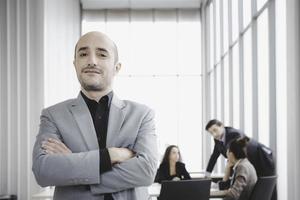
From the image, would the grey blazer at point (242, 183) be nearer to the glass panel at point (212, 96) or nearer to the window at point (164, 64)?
the glass panel at point (212, 96)

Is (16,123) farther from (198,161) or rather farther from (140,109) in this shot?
(198,161)

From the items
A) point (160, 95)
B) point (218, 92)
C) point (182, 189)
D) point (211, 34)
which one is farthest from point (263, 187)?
point (160, 95)

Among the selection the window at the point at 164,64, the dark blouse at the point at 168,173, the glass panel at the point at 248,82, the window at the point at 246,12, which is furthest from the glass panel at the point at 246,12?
the window at the point at 164,64

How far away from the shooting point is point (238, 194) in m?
4.30

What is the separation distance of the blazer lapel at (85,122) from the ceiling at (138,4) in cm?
1146

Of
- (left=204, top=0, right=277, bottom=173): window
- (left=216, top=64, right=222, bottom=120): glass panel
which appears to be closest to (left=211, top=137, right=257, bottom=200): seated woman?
(left=204, top=0, right=277, bottom=173): window

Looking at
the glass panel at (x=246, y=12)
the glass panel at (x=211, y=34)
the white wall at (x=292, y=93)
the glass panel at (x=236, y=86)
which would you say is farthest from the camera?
the glass panel at (x=211, y=34)

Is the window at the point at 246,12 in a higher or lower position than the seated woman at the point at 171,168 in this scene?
higher

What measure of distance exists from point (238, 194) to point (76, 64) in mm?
3005

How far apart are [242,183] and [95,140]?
9.68ft

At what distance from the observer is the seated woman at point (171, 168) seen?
620cm

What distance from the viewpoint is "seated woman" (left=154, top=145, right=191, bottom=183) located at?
6.20 metres

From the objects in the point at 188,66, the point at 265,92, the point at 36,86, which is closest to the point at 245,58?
the point at 265,92

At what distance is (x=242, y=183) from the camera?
14.3 ft
